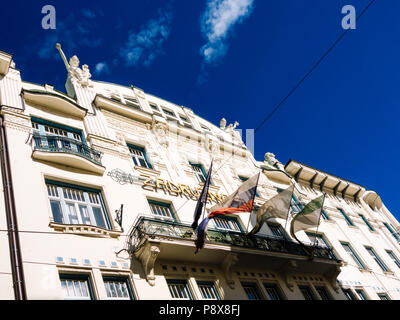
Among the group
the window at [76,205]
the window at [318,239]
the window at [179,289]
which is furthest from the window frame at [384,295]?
the window at [76,205]

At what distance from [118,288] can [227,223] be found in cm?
811

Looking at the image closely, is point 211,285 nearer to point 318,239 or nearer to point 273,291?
Answer: point 273,291

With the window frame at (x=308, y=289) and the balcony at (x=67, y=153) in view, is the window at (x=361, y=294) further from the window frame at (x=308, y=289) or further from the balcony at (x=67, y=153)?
the balcony at (x=67, y=153)

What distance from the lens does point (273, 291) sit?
644 inches

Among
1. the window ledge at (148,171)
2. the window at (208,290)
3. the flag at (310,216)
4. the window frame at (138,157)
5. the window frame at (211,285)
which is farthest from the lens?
the window frame at (138,157)

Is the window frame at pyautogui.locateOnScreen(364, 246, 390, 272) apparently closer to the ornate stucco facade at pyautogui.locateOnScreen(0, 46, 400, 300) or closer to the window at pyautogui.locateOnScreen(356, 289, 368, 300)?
the ornate stucco facade at pyautogui.locateOnScreen(0, 46, 400, 300)

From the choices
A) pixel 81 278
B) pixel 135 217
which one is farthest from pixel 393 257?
pixel 81 278

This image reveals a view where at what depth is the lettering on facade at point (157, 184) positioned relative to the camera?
658 inches

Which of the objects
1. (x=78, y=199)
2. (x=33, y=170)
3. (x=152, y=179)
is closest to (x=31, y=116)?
(x=33, y=170)

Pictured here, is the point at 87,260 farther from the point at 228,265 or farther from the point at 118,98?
the point at 118,98

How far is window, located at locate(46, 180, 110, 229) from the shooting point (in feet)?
44.1

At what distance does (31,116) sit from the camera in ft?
55.1

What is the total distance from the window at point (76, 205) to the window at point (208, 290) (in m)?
4.40

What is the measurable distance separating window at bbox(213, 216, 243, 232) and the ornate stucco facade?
9 centimetres
